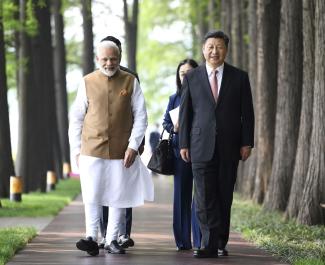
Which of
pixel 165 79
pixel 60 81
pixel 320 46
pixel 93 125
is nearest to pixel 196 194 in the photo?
pixel 93 125

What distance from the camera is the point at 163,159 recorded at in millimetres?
12039

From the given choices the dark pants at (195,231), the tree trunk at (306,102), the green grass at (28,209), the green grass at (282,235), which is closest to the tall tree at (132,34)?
the green grass at (28,209)

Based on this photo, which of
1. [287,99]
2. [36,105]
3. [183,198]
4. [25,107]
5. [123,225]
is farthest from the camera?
[36,105]

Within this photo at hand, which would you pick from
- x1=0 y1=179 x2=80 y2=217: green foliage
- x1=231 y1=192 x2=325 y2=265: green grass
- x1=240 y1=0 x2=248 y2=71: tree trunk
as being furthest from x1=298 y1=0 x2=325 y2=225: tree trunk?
x1=240 y1=0 x2=248 y2=71: tree trunk

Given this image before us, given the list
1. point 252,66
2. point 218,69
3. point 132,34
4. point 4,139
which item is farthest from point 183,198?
point 132,34

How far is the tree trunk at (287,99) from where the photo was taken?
1823 centimetres

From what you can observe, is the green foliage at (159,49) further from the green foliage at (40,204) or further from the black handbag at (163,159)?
the black handbag at (163,159)

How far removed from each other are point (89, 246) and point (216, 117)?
1.94 meters

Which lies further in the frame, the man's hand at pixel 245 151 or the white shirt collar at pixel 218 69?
the white shirt collar at pixel 218 69

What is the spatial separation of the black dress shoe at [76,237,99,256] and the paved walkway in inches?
3.0

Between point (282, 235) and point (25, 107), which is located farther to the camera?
point (25, 107)

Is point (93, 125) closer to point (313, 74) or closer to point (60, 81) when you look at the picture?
point (313, 74)

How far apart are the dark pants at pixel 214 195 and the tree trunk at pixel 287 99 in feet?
23.8

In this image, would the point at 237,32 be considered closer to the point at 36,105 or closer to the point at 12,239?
the point at 36,105
